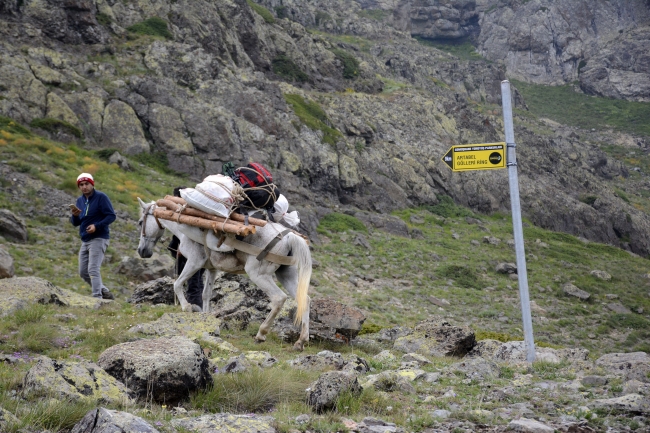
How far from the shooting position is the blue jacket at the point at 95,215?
11789 millimetres

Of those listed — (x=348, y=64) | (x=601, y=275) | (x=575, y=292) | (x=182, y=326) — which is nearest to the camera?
(x=182, y=326)

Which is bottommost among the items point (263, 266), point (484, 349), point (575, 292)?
point (575, 292)

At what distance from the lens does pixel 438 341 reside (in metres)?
10.9

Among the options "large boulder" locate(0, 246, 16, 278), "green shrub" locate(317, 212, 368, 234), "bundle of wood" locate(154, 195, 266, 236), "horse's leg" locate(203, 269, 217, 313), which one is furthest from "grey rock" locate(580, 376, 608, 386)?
"green shrub" locate(317, 212, 368, 234)

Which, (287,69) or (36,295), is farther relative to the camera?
(287,69)

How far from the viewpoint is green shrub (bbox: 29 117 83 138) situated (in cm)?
2808

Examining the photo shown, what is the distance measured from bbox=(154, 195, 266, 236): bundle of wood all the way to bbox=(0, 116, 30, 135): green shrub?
19.4 meters

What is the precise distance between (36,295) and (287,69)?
151 feet

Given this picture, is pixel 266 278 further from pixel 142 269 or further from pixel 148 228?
pixel 142 269

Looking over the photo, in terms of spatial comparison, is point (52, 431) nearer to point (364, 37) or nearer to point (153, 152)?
point (153, 152)

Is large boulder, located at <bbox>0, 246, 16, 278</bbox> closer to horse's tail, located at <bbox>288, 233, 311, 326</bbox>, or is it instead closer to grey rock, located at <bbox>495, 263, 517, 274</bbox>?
horse's tail, located at <bbox>288, 233, 311, 326</bbox>

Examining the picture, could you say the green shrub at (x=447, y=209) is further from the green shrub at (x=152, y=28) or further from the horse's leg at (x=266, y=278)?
the horse's leg at (x=266, y=278)

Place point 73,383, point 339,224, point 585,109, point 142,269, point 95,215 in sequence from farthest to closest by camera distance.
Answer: point 585,109, point 339,224, point 142,269, point 95,215, point 73,383

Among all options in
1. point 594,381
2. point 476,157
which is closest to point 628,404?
point 594,381
